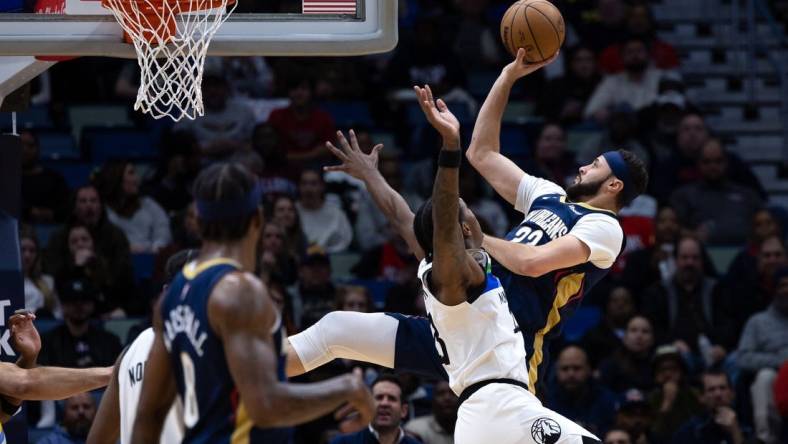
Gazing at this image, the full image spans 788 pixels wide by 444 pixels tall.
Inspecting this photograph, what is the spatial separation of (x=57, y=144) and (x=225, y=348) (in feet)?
28.7

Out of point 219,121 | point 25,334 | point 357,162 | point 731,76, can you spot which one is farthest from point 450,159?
point 731,76

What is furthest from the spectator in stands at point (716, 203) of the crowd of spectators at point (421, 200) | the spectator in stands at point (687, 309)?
the spectator in stands at point (687, 309)

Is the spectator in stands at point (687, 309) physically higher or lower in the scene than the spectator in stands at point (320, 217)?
lower

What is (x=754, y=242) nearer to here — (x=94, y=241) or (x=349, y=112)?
(x=349, y=112)

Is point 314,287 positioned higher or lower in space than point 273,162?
lower

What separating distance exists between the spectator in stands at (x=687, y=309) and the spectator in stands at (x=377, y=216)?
2132 mm

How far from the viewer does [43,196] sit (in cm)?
1231

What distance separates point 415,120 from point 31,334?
7944 mm

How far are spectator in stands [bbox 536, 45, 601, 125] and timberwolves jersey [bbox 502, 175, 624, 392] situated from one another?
23.1 ft

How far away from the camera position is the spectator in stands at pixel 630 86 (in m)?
14.5

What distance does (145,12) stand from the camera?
7375mm

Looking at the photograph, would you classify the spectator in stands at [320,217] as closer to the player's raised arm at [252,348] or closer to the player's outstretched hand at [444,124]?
the player's outstretched hand at [444,124]

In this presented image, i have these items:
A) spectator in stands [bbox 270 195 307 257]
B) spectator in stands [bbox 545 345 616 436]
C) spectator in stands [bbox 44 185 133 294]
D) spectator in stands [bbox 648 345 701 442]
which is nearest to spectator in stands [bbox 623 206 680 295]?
spectator in stands [bbox 648 345 701 442]

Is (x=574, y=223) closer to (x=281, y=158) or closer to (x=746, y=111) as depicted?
(x=281, y=158)
